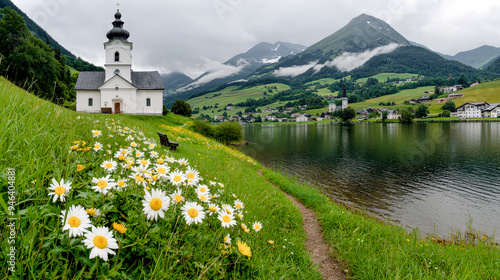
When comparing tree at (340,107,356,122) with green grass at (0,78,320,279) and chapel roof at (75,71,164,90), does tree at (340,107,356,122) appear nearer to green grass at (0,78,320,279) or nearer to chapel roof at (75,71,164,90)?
chapel roof at (75,71,164,90)

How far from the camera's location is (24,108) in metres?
4.25

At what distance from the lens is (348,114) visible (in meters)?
159

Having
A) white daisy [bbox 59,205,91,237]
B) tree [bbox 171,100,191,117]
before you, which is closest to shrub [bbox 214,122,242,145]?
tree [bbox 171,100,191,117]

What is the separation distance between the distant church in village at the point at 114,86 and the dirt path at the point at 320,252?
52495 millimetres

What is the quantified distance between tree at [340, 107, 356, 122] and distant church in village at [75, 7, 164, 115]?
137 m

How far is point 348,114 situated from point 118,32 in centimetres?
14439

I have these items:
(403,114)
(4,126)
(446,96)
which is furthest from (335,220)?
(446,96)

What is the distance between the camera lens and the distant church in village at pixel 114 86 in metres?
50.1

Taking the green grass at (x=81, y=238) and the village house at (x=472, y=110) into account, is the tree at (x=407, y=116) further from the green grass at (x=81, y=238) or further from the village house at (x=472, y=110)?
the green grass at (x=81, y=238)

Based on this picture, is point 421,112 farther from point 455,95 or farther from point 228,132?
point 228,132

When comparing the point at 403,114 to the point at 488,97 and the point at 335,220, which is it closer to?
the point at 488,97

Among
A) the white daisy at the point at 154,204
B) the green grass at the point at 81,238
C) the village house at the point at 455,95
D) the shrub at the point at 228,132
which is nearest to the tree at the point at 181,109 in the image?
the shrub at the point at 228,132

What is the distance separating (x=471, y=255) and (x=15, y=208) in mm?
9823

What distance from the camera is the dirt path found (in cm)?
503
